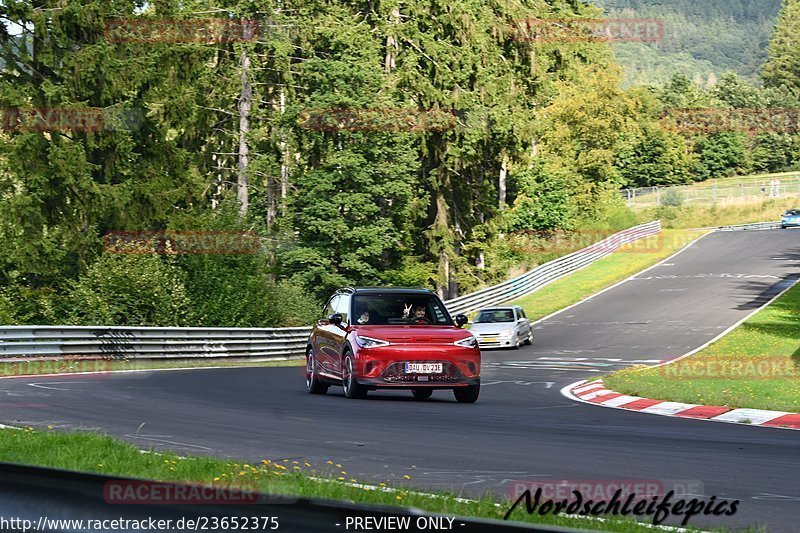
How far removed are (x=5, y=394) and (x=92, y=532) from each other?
1363 cm

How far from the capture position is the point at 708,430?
14.2 m

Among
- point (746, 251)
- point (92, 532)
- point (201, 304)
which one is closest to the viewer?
point (92, 532)

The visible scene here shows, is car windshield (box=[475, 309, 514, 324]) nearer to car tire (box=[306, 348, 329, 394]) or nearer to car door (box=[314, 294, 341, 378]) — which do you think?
car door (box=[314, 294, 341, 378])

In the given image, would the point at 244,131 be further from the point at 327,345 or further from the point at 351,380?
the point at 351,380

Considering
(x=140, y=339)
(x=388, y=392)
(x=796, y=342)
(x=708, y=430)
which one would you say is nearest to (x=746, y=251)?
(x=796, y=342)

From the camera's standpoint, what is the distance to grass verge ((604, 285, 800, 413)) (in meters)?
19.3

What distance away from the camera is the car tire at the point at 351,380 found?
1805 centimetres

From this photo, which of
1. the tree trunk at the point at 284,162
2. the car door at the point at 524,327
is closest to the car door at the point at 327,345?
the car door at the point at 524,327

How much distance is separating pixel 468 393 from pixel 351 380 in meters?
1.80

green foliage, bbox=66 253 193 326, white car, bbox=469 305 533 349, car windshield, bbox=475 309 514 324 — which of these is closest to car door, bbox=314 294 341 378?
green foliage, bbox=66 253 193 326

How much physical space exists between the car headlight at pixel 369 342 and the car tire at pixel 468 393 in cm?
154

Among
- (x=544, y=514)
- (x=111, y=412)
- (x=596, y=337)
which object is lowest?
(x=596, y=337)

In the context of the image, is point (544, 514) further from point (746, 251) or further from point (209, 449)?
point (746, 251)

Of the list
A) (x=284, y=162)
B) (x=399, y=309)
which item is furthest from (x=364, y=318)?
(x=284, y=162)
